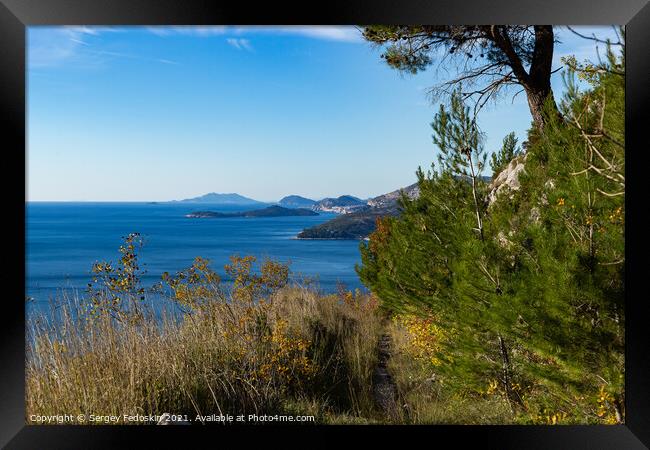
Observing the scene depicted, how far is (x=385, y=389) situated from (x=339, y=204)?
1.97m

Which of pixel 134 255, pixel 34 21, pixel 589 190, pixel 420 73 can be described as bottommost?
pixel 134 255

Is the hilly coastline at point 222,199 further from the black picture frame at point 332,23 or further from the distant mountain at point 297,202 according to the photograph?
the black picture frame at point 332,23

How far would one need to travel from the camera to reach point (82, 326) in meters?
2.87

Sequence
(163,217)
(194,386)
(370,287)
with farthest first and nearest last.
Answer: (163,217) < (370,287) < (194,386)

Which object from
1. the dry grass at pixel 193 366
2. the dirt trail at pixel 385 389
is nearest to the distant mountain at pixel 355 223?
the dirt trail at pixel 385 389

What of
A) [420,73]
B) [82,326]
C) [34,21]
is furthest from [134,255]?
[420,73]

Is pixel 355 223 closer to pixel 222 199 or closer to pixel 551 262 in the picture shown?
pixel 222 199

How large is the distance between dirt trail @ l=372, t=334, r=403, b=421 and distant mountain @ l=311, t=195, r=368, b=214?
4.47 ft

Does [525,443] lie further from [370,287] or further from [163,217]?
[163,217]

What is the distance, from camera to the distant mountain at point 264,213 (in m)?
5.40

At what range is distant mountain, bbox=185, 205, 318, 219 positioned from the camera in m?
5.40

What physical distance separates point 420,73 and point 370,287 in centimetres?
182

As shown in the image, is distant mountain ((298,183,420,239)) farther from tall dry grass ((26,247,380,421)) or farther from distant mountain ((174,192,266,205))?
tall dry grass ((26,247,380,421))

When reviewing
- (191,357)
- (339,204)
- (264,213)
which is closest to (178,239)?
(264,213)
